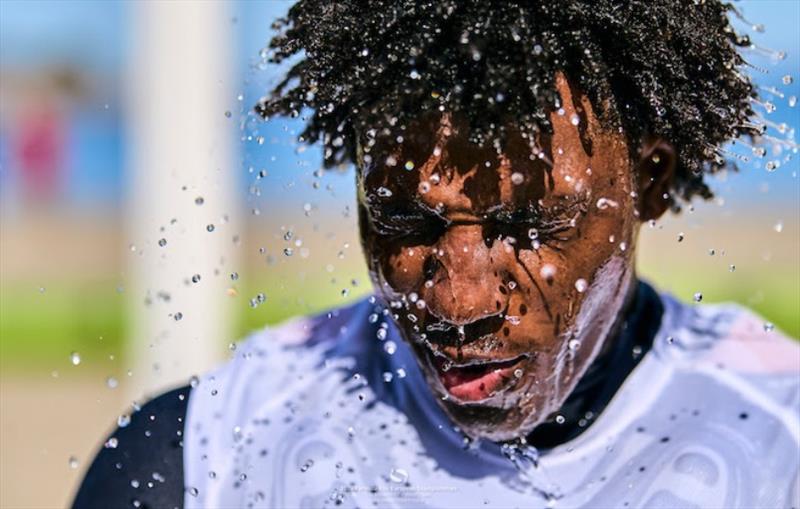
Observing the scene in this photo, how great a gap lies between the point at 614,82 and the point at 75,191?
1360 cm

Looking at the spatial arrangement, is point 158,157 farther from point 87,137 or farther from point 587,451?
point 87,137

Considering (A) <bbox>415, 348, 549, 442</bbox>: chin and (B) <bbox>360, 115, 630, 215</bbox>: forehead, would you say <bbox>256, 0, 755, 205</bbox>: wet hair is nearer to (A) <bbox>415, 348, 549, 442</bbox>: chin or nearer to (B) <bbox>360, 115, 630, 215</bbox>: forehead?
(B) <bbox>360, 115, 630, 215</bbox>: forehead

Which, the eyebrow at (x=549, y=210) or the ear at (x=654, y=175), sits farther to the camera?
the ear at (x=654, y=175)

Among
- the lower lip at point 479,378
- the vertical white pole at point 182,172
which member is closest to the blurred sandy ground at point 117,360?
A: the vertical white pole at point 182,172

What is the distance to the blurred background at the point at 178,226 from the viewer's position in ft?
5.51

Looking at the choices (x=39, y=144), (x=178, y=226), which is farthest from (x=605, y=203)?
(x=39, y=144)

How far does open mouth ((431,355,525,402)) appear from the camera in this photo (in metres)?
1.23

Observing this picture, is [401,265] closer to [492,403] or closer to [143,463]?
[492,403]

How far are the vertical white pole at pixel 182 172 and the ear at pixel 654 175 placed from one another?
7.88ft

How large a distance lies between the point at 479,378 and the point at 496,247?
0.13m

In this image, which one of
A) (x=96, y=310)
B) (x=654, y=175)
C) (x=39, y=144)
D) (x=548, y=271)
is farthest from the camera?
(x=96, y=310)

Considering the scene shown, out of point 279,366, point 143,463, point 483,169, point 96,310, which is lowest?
point 96,310

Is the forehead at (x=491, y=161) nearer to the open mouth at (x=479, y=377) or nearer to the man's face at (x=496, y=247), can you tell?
the man's face at (x=496, y=247)

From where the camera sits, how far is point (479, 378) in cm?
123
